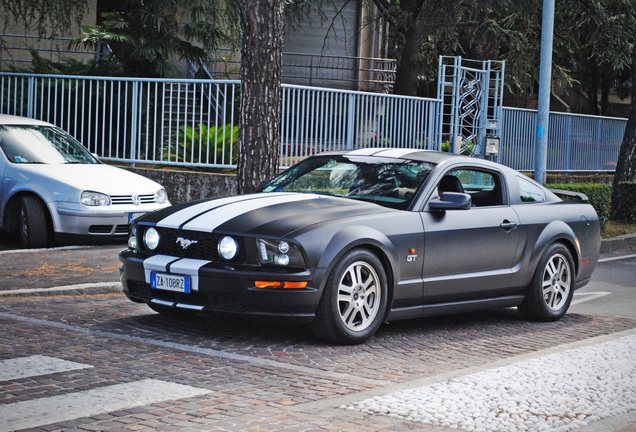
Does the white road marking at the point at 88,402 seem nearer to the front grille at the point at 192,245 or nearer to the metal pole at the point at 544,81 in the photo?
the front grille at the point at 192,245

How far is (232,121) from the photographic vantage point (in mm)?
16672

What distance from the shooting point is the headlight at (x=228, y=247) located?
7.05 m

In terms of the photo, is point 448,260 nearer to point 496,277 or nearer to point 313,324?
point 496,277

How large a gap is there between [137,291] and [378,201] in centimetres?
204

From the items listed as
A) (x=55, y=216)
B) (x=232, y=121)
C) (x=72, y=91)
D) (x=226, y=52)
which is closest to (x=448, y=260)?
(x=55, y=216)

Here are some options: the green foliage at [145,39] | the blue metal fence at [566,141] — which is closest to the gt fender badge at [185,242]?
the green foliage at [145,39]

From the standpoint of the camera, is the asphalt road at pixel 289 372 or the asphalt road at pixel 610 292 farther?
the asphalt road at pixel 610 292

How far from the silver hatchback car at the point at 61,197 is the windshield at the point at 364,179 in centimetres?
474

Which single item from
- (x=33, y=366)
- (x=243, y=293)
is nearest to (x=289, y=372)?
(x=243, y=293)

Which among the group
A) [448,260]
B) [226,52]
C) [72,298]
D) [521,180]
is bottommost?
[72,298]

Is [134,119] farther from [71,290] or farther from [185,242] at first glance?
[185,242]

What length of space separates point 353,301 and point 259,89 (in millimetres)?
4666

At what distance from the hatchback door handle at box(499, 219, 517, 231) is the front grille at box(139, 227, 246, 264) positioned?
2608 mm

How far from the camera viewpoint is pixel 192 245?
728 centimetres
